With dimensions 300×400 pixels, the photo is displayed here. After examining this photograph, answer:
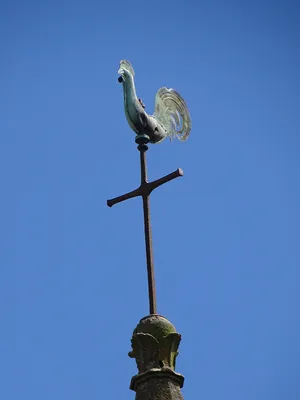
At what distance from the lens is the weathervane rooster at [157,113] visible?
23.7 ft

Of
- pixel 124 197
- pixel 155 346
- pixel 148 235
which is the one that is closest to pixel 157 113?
pixel 124 197

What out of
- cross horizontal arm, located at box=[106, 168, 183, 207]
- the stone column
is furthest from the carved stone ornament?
cross horizontal arm, located at box=[106, 168, 183, 207]

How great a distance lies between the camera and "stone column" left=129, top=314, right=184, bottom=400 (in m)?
5.35

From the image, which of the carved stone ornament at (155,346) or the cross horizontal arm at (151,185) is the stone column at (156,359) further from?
the cross horizontal arm at (151,185)

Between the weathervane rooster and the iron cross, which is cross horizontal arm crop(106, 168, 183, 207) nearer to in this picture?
the iron cross

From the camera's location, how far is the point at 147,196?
665 cm

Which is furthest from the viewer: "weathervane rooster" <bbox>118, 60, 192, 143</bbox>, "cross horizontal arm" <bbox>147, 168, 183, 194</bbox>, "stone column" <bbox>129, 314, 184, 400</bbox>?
"weathervane rooster" <bbox>118, 60, 192, 143</bbox>

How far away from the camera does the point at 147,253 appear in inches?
246

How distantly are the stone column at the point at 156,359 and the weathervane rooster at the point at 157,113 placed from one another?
6.97 ft

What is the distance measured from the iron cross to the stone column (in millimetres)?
258

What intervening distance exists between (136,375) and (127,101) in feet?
9.09

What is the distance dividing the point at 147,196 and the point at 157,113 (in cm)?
154

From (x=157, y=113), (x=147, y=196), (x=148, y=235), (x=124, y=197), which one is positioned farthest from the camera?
(x=157, y=113)

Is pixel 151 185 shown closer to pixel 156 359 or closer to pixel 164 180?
pixel 164 180
